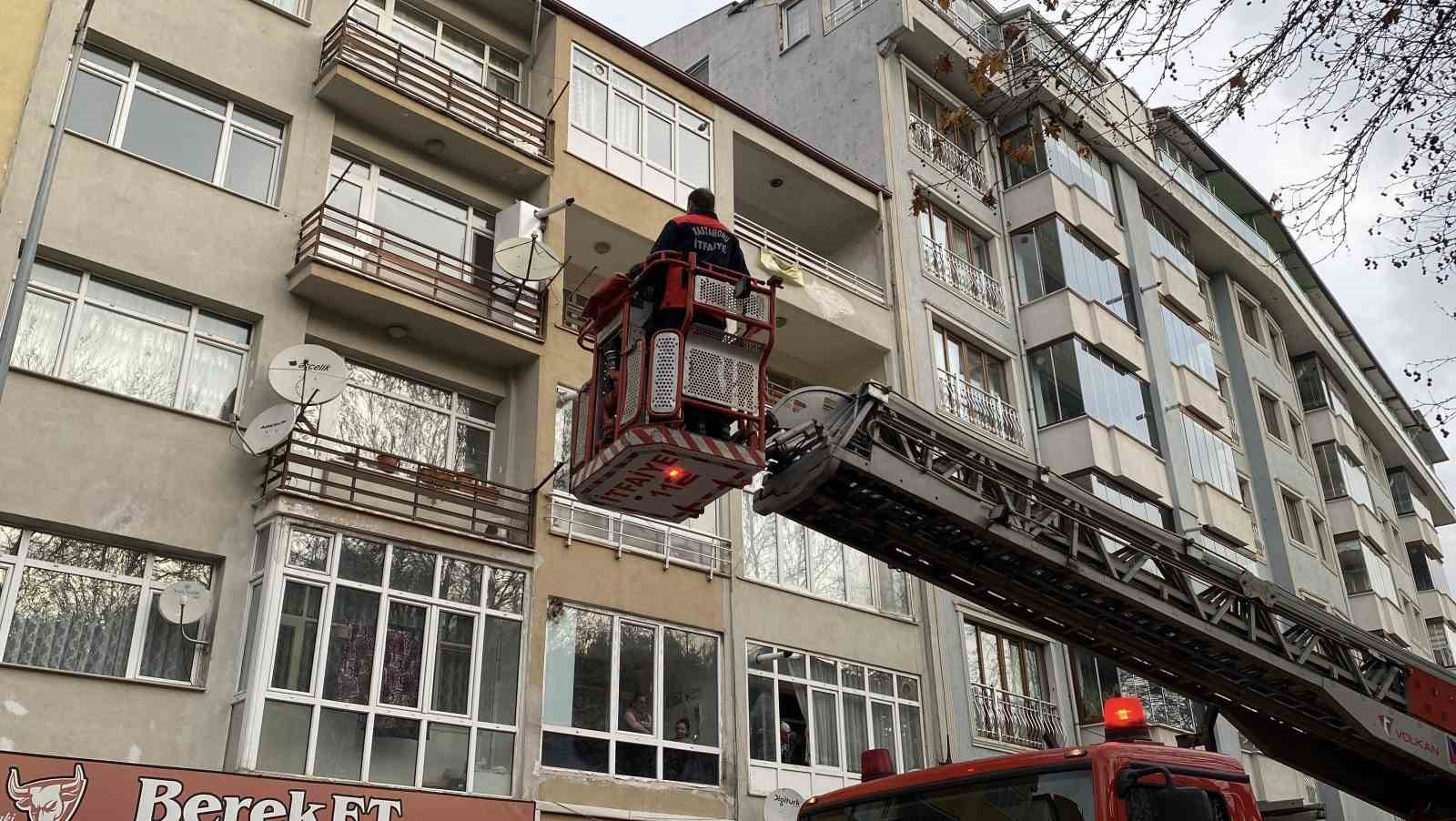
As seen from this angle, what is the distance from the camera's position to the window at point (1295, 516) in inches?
1399

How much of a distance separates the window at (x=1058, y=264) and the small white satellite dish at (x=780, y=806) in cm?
1490

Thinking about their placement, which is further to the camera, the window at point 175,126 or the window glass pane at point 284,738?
the window at point 175,126

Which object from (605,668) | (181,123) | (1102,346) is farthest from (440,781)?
(1102,346)

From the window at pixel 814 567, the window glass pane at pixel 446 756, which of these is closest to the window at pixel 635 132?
the window at pixel 814 567

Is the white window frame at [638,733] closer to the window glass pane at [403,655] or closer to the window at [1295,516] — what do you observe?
the window glass pane at [403,655]

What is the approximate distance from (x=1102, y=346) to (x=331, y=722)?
19976 mm

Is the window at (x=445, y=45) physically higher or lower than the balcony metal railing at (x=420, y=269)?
higher

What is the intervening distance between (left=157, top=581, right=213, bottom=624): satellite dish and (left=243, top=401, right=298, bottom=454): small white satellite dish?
1823 mm

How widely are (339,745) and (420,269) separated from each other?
7148 millimetres

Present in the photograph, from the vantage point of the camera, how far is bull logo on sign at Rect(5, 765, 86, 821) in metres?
11.9

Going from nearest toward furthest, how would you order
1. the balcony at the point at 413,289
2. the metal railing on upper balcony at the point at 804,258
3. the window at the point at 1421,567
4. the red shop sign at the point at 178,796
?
the red shop sign at the point at 178,796 < the balcony at the point at 413,289 < the metal railing on upper balcony at the point at 804,258 < the window at the point at 1421,567

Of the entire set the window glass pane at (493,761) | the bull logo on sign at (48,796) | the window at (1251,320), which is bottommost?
the bull logo on sign at (48,796)

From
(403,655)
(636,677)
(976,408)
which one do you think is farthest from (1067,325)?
(403,655)

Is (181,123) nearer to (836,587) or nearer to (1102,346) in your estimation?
(836,587)
